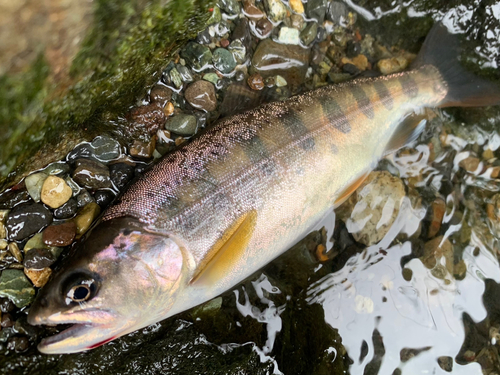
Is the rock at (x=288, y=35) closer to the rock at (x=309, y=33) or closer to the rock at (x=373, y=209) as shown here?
the rock at (x=309, y=33)

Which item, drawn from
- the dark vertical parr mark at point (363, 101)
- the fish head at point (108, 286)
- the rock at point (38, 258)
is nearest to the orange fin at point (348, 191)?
the dark vertical parr mark at point (363, 101)

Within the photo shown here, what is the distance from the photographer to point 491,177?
364cm

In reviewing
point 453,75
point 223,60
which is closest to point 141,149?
point 223,60

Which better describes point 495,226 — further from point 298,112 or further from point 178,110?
point 178,110

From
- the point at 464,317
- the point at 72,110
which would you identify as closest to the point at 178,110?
the point at 72,110

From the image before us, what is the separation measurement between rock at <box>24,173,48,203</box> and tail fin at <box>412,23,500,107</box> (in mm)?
3562

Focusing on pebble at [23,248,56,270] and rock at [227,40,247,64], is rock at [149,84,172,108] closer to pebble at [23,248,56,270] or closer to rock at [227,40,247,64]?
rock at [227,40,247,64]

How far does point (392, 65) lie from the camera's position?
3.72 m

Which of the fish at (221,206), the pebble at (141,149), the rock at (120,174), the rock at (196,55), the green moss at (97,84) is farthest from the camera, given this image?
the rock at (196,55)

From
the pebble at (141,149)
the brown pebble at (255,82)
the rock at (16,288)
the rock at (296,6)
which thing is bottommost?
the rock at (16,288)

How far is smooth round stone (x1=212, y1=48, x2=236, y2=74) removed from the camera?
127 inches

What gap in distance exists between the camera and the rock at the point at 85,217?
2713 mm

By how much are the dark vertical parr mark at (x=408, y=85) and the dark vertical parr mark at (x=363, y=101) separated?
475 millimetres

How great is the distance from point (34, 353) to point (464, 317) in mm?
3498
